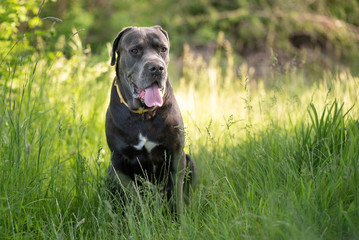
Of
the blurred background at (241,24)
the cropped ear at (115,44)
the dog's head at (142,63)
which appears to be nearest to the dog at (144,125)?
the dog's head at (142,63)

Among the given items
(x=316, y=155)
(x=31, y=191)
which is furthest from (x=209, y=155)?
(x=31, y=191)

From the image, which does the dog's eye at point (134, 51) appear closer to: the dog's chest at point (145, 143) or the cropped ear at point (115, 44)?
the cropped ear at point (115, 44)

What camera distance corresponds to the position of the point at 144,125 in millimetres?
2975

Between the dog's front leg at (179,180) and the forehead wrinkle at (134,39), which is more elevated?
the forehead wrinkle at (134,39)

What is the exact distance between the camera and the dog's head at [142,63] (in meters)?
2.95

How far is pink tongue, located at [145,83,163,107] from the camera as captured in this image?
2.91 metres

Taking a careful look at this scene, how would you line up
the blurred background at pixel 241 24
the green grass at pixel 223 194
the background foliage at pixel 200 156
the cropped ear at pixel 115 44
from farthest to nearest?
the blurred background at pixel 241 24, the cropped ear at pixel 115 44, the background foliage at pixel 200 156, the green grass at pixel 223 194

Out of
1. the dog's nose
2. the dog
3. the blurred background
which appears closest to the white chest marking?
the dog

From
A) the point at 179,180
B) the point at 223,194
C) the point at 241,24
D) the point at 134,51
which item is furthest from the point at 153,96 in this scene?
the point at 241,24

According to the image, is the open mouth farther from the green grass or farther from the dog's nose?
the green grass

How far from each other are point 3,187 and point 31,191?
0.17 metres

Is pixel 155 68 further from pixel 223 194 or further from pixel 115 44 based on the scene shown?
pixel 223 194

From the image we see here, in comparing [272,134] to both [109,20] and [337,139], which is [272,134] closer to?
[337,139]

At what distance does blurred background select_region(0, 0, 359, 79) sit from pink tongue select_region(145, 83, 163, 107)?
6.03 m
